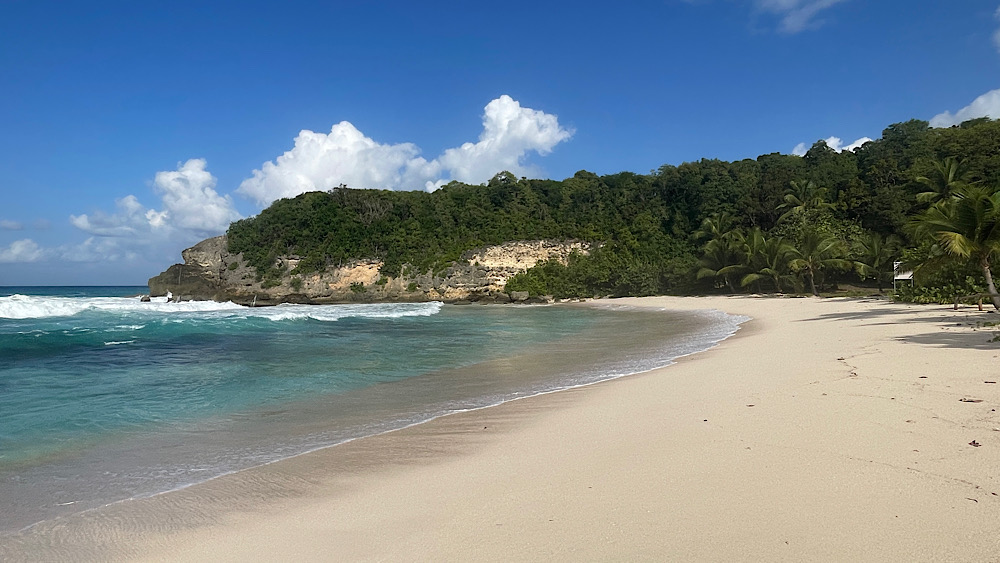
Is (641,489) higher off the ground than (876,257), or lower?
lower

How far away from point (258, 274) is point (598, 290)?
123 ft

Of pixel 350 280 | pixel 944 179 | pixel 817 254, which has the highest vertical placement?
pixel 944 179

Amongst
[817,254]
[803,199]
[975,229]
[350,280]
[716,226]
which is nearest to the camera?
[975,229]

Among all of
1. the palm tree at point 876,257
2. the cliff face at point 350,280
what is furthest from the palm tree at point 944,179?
the cliff face at point 350,280

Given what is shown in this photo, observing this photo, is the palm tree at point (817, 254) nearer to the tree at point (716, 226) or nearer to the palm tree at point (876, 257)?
the palm tree at point (876, 257)

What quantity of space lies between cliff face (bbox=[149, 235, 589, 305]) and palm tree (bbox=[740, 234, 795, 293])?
21796 millimetres

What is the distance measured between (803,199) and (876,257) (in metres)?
14.2

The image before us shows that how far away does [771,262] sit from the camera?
39719mm

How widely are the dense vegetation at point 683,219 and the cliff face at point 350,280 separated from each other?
52.2 inches

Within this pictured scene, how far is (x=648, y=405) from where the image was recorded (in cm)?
670

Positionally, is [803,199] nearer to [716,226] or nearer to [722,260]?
[716,226]

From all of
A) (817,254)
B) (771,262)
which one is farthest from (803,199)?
(817,254)

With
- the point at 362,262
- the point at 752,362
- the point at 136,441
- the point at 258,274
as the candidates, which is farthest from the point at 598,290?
the point at 136,441

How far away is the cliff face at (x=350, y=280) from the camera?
57.7m
